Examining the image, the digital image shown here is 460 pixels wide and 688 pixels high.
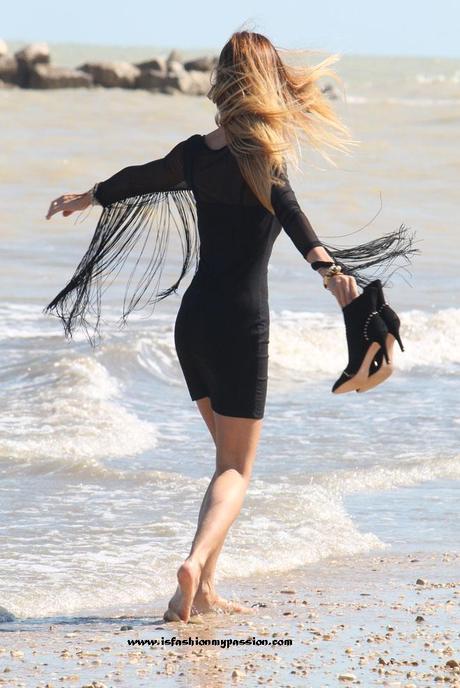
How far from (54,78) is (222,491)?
35.7 m

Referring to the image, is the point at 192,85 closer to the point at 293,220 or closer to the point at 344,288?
the point at 293,220

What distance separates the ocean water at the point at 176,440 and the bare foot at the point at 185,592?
48 cm

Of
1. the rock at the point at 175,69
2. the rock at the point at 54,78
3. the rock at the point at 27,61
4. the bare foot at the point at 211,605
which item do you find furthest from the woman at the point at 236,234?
the rock at the point at 175,69

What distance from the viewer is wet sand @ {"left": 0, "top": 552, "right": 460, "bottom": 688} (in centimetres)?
375

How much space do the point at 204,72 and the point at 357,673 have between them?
41420 mm

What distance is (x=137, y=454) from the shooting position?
23.9ft

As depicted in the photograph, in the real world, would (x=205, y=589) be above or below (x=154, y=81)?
below

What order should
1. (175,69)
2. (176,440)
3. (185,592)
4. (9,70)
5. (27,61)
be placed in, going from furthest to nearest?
1. (175,69)
2. (27,61)
3. (9,70)
4. (176,440)
5. (185,592)

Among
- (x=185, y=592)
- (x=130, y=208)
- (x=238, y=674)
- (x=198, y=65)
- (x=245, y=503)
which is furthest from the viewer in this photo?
(x=198, y=65)

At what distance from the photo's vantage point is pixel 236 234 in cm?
414

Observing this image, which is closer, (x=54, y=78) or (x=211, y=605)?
(x=211, y=605)

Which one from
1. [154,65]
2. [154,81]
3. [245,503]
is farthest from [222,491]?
[154,65]

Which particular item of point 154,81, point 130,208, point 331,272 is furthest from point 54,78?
point 331,272

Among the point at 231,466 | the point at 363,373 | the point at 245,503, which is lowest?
the point at 245,503
